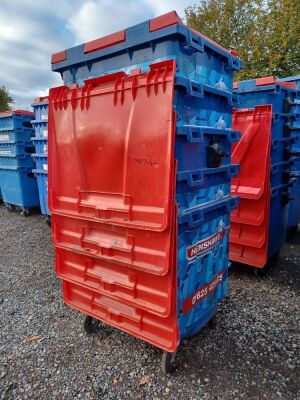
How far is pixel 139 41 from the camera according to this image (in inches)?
77.0

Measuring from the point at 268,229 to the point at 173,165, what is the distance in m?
2.30

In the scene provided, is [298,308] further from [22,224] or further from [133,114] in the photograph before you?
[22,224]

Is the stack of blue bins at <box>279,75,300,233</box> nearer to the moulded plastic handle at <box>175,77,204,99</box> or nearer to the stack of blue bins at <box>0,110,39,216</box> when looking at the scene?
the moulded plastic handle at <box>175,77,204,99</box>

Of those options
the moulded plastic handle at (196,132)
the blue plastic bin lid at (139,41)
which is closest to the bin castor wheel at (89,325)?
the moulded plastic handle at (196,132)

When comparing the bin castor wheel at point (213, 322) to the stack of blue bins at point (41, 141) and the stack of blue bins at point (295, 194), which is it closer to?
the stack of blue bins at point (295, 194)

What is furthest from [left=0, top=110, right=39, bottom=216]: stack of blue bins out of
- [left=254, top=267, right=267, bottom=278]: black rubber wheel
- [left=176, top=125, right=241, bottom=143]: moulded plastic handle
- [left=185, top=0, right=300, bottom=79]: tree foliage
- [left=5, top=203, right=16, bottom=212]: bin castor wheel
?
[left=185, top=0, right=300, bottom=79]: tree foliage

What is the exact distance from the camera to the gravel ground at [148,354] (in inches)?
85.2

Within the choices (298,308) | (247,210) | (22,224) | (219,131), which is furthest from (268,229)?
(22,224)

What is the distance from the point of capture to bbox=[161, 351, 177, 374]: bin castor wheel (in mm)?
2250

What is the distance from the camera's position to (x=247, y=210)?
3.56m

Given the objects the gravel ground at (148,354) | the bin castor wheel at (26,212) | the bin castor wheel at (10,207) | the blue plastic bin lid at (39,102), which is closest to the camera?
the gravel ground at (148,354)

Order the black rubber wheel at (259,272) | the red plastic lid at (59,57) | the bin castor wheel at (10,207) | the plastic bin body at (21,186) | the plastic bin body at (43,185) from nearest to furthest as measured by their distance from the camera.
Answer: the red plastic lid at (59,57) → the black rubber wheel at (259,272) → the plastic bin body at (43,185) → the plastic bin body at (21,186) → the bin castor wheel at (10,207)

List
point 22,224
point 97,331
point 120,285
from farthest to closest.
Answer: point 22,224 → point 97,331 → point 120,285

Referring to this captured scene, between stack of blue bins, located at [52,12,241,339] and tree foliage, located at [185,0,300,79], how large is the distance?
10402mm
